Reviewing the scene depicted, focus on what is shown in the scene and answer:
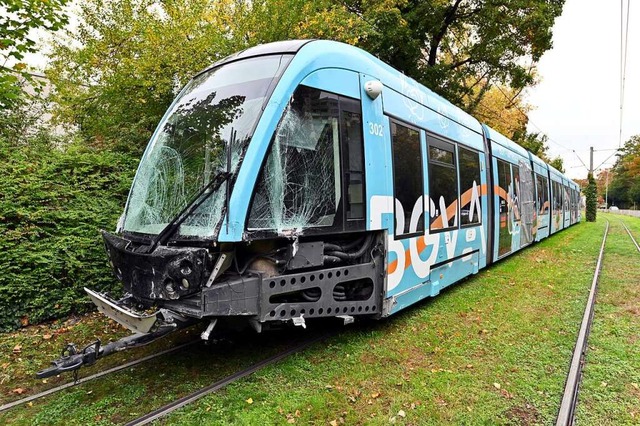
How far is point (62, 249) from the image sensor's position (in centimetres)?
576

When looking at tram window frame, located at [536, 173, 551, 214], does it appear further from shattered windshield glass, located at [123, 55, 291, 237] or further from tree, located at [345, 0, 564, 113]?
shattered windshield glass, located at [123, 55, 291, 237]

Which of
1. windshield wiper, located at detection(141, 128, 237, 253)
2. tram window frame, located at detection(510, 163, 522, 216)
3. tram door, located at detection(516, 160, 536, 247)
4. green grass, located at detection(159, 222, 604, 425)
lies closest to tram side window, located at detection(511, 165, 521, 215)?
tram window frame, located at detection(510, 163, 522, 216)

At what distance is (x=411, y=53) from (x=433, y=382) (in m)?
14.9

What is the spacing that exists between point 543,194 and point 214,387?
14.5m

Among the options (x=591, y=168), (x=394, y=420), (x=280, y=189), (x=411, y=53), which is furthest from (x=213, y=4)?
(x=591, y=168)

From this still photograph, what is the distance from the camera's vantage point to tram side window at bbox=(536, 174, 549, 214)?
1399cm

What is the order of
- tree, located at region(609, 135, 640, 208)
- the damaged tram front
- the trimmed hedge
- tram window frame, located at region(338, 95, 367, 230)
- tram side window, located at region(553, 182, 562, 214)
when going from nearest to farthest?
the damaged tram front
tram window frame, located at region(338, 95, 367, 230)
the trimmed hedge
tram side window, located at region(553, 182, 562, 214)
tree, located at region(609, 135, 640, 208)

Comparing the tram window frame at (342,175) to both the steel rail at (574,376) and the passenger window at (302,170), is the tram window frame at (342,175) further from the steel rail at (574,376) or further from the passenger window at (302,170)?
the steel rail at (574,376)

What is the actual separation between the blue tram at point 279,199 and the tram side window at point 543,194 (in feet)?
34.2

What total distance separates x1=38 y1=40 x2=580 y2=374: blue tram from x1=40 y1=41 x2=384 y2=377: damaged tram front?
0.01m

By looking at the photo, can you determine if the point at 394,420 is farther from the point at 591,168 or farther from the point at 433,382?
the point at 591,168

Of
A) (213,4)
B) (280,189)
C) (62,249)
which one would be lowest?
(62,249)

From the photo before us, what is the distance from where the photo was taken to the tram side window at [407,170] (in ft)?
16.4

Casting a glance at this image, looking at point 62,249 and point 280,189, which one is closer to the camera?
point 280,189
